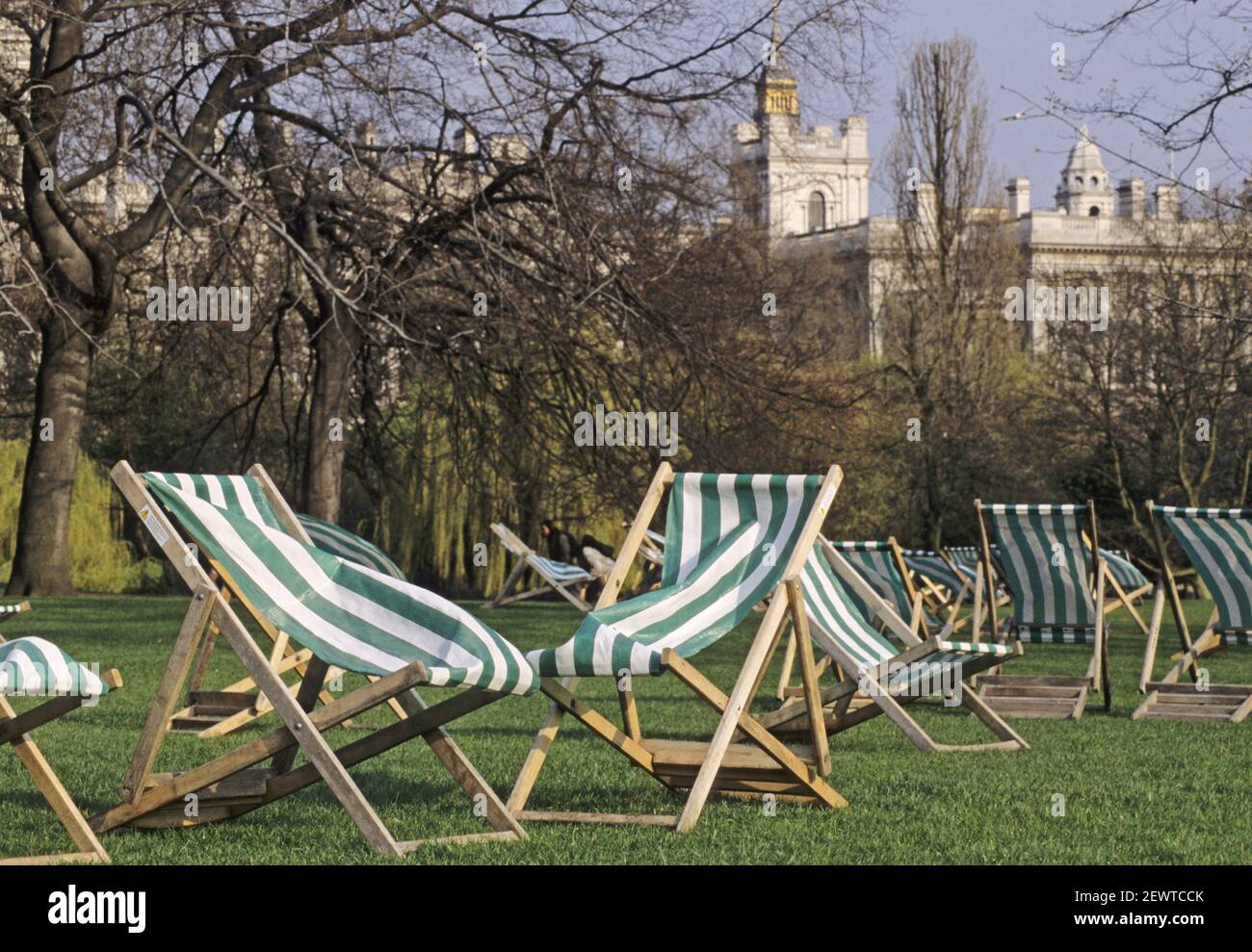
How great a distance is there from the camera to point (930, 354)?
3428 cm

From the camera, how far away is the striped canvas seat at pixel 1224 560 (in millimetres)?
8617

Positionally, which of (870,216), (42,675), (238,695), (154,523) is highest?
(870,216)

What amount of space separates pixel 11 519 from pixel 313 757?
75.3 ft

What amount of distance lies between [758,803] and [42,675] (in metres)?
2.33

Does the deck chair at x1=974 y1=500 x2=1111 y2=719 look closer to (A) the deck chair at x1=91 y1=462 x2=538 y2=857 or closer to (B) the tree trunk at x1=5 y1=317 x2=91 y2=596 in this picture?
(A) the deck chair at x1=91 y1=462 x2=538 y2=857

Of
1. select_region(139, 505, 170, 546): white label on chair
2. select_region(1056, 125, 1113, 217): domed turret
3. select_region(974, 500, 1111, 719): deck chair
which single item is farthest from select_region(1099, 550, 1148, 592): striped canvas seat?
select_region(1056, 125, 1113, 217): domed turret

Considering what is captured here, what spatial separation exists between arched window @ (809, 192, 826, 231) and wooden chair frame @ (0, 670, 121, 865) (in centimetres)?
8711

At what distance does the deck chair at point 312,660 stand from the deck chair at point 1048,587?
4.43 m

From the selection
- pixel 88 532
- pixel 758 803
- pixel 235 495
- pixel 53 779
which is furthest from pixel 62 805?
pixel 88 532

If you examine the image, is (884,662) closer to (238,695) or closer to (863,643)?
(863,643)

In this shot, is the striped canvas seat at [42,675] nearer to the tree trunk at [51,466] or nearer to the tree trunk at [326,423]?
the tree trunk at [326,423]

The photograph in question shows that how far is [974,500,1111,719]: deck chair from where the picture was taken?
29.1ft

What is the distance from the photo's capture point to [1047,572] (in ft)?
29.5
